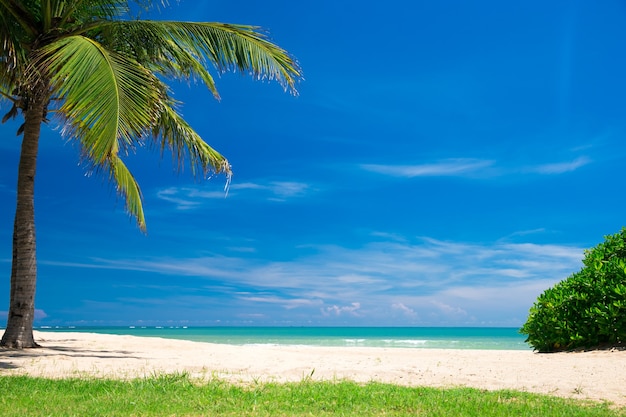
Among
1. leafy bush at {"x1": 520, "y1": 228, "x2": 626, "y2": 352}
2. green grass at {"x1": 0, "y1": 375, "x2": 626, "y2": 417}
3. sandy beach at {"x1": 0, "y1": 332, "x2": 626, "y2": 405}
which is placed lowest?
green grass at {"x1": 0, "y1": 375, "x2": 626, "y2": 417}

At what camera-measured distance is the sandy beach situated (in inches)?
308

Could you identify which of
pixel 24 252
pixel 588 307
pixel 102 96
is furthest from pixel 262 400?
pixel 588 307

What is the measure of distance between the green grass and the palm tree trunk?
4.28 meters

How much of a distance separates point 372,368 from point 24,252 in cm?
676

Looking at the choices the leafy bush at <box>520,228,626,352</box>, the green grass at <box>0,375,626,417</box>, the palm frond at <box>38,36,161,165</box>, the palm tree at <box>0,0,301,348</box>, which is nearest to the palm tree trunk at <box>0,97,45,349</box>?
the palm tree at <box>0,0,301,348</box>

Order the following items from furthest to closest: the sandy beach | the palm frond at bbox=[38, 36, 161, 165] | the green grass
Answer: the palm frond at bbox=[38, 36, 161, 165] < the sandy beach < the green grass

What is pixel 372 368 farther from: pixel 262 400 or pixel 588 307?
pixel 588 307

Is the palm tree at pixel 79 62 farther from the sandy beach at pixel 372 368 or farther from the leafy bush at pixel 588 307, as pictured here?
the leafy bush at pixel 588 307

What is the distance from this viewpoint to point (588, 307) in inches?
448

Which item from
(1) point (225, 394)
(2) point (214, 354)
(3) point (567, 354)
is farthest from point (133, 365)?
(3) point (567, 354)

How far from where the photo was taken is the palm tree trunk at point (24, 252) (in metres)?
11.2

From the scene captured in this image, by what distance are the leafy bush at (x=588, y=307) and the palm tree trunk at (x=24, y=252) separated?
9853 millimetres

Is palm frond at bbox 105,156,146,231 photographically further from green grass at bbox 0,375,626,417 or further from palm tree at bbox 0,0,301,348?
green grass at bbox 0,375,626,417

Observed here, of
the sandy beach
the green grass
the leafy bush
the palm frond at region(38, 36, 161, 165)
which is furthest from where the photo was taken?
the leafy bush
